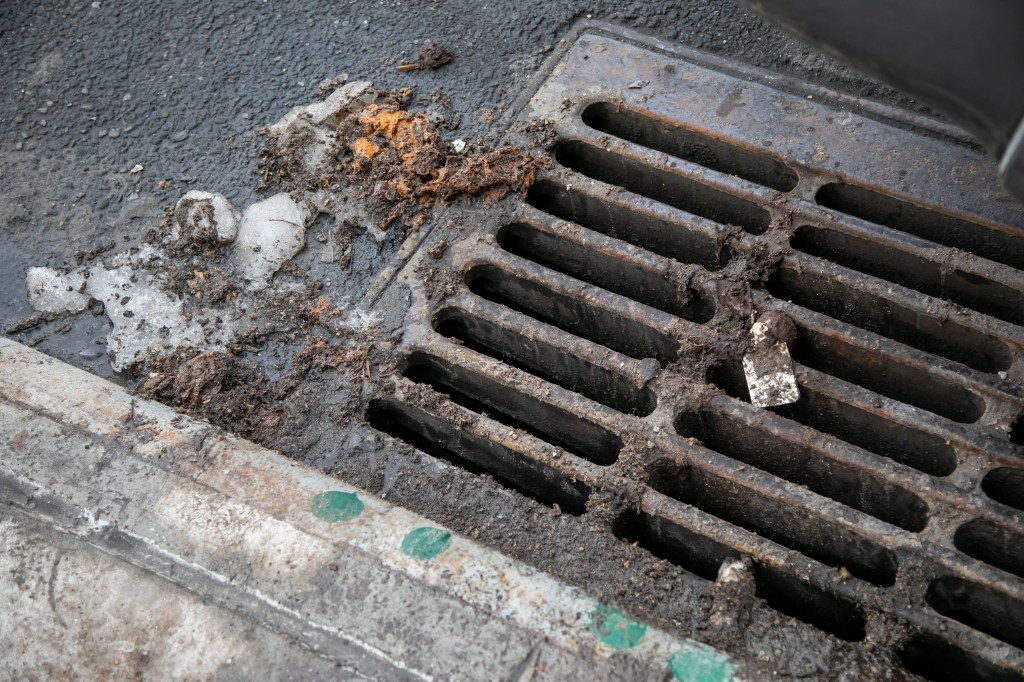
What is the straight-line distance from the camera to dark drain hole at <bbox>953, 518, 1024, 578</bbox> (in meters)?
1.55

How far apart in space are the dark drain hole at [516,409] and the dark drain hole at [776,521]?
0.13 m

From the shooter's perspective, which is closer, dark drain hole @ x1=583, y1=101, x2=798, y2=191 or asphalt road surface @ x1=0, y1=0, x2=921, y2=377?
dark drain hole @ x1=583, y1=101, x2=798, y2=191

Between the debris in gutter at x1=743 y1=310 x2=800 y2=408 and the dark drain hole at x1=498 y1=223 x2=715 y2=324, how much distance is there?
13cm

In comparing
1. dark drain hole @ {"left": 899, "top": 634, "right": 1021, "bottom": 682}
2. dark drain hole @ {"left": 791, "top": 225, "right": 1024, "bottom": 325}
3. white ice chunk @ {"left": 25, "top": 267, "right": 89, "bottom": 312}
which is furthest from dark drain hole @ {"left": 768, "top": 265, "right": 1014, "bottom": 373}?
white ice chunk @ {"left": 25, "top": 267, "right": 89, "bottom": 312}

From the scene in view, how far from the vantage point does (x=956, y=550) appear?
4.99 feet

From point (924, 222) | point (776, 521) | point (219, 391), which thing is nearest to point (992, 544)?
point (776, 521)

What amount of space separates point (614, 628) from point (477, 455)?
52 centimetres

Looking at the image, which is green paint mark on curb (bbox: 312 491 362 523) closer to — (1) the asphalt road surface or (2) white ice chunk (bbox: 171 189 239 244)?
(2) white ice chunk (bbox: 171 189 239 244)

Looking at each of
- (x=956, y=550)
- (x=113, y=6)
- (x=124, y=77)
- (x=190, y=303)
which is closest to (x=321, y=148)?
(x=190, y=303)

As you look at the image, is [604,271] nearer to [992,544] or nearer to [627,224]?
[627,224]

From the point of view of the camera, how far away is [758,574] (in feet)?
5.13

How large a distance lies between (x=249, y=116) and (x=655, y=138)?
1.02 meters

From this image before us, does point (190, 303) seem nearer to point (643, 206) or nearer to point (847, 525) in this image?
point (643, 206)

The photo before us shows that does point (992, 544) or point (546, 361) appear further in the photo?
point (546, 361)
